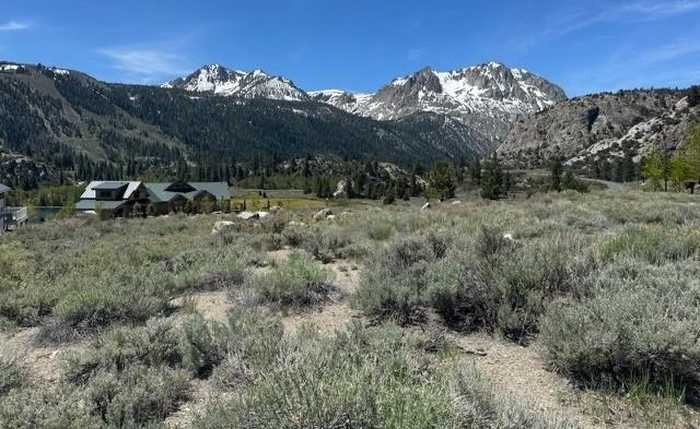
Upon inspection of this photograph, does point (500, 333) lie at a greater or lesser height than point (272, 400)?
lesser

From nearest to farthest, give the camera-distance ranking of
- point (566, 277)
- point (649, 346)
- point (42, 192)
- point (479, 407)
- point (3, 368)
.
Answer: point (479, 407) < point (649, 346) < point (3, 368) < point (566, 277) < point (42, 192)

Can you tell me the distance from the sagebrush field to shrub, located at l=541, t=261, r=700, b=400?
2cm

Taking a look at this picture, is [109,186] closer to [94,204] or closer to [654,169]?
[94,204]

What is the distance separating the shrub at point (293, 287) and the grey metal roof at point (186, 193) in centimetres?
9423

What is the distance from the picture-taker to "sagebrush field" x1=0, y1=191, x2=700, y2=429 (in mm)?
3253

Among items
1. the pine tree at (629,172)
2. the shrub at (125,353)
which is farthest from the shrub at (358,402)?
the pine tree at (629,172)

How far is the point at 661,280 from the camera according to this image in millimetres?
5574

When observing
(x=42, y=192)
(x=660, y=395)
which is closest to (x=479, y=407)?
(x=660, y=395)

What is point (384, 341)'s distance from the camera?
458cm

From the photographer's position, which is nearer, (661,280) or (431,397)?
(431,397)

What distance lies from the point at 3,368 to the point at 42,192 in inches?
6430

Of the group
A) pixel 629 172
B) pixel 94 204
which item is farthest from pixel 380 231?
pixel 629 172

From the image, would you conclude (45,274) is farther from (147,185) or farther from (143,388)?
(147,185)

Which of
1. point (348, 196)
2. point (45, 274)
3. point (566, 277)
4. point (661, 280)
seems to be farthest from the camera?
point (348, 196)
